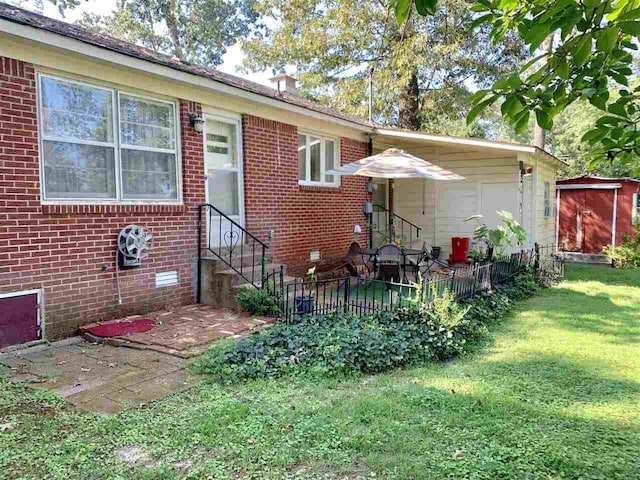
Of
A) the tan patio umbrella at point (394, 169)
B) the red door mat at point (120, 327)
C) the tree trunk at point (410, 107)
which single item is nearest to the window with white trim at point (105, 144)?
the red door mat at point (120, 327)

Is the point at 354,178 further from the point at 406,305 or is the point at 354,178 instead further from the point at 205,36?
the point at 205,36

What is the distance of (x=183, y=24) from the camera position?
26750 mm

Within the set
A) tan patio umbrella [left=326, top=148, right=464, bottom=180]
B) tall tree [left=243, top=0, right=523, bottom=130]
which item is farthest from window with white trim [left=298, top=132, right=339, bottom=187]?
tall tree [left=243, top=0, right=523, bottom=130]

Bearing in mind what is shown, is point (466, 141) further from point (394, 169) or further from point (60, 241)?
point (60, 241)

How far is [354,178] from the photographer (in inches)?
425

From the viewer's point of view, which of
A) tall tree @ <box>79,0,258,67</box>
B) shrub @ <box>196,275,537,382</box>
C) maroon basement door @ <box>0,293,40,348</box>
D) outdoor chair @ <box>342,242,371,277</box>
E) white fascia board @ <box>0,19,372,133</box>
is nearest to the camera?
shrub @ <box>196,275,537,382</box>

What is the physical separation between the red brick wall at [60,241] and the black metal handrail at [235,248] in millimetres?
579

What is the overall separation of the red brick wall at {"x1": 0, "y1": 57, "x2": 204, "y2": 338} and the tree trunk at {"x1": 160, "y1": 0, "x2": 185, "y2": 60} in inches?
887

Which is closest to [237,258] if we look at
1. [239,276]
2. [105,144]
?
[239,276]

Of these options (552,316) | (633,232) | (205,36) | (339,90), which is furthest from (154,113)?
(205,36)

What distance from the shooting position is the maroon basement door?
482 centimetres

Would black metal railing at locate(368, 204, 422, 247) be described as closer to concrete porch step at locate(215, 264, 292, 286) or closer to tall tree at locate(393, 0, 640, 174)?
concrete porch step at locate(215, 264, 292, 286)

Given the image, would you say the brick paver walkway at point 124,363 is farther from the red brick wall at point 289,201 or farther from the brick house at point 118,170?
the red brick wall at point 289,201

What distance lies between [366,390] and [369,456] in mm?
1163
